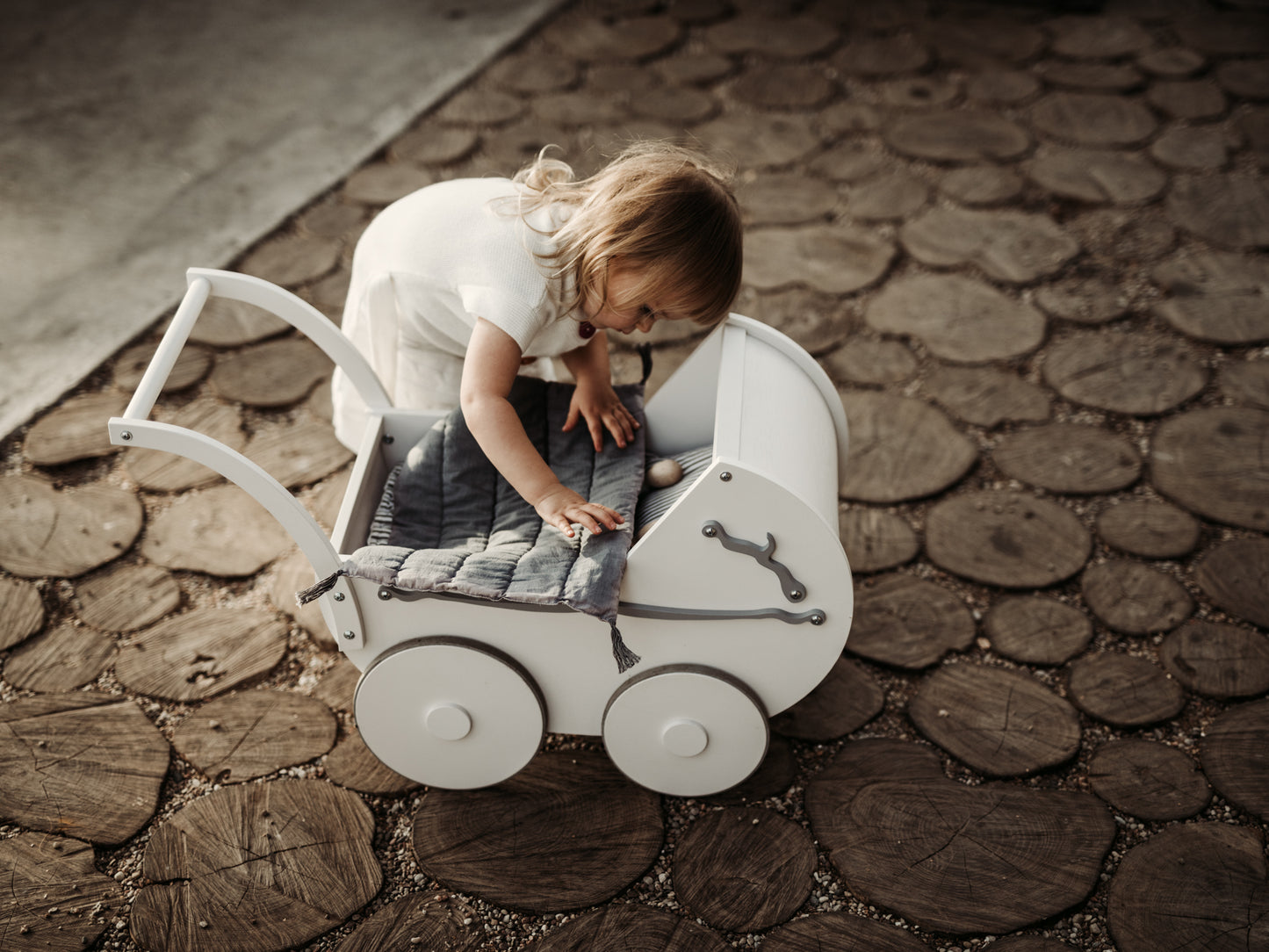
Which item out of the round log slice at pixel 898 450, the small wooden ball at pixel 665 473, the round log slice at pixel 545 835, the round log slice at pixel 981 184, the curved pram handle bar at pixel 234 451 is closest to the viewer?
the curved pram handle bar at pixel 234 451

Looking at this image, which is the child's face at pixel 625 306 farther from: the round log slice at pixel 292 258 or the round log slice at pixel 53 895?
the round log slice at pixel 292 258

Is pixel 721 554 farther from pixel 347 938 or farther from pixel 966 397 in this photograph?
pixel 966 397

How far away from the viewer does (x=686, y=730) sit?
1.30 meters

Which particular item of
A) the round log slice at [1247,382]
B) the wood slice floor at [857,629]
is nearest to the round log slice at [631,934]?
the wood slice floor at [857,629]

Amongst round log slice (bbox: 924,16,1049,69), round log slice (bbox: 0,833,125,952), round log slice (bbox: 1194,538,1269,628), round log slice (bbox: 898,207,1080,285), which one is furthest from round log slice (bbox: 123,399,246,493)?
round log slice (bbox: 924,16,1049,69)

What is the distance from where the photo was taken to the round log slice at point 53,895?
1243mm

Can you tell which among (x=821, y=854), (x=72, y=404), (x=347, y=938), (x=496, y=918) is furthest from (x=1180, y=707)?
(x=72, y=404)

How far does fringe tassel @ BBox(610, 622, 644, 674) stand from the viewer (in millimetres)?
1202

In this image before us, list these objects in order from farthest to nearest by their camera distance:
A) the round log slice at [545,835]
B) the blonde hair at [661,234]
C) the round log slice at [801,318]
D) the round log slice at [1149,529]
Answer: the round log slice at [801,318], the round log slice at [1149,529], the round log slice at [545,835], the blonde hair at [661,234]

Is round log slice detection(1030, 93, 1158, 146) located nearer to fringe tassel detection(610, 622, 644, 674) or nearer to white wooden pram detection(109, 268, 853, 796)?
white wooden pram detection(109, 268, 853, 796)

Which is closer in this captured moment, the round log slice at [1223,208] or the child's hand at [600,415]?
the child's hand at [600,415]

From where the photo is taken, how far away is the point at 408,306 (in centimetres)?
143

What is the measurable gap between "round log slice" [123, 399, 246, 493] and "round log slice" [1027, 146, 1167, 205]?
1969 millimetres

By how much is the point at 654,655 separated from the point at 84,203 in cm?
211
